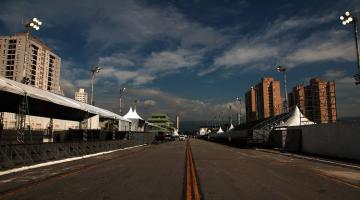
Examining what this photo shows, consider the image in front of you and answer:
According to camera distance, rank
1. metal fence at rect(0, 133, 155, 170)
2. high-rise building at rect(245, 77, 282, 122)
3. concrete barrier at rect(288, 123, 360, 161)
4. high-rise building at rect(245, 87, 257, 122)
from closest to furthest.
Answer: metal fence at rect(0, 133, 155, 170) → concrete barrier at rect(288, 123, 360, 161) → high-rise building at rect(245, 77, 282, 122) → high-rise building at rect(245, 87, 257, 122)

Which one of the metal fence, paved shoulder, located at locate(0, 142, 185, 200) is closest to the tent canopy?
the metal fence

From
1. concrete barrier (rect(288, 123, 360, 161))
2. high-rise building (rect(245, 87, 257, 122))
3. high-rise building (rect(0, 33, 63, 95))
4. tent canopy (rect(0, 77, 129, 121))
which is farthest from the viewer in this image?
high-rise building (rect(0, 33, 63, 95))

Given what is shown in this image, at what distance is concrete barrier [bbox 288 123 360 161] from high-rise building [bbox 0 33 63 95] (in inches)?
4954

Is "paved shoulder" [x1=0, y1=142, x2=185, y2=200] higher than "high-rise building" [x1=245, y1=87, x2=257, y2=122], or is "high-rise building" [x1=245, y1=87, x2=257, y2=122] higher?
"high-rise building" [x1=245, y1=87, x2=257, y2=122]

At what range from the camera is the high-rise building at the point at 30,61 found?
471 ft

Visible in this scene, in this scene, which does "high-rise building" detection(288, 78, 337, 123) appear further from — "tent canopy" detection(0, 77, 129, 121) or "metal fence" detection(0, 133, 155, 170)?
"tent canopy" detection(0, 77, 129, 121)

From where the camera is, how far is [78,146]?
24875 mm

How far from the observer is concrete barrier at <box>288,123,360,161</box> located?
2003 centimetres

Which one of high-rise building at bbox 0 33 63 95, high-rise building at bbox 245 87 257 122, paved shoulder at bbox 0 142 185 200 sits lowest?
paved shoulder at bbox 0 142 185 200

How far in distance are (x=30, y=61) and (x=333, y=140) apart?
147 m

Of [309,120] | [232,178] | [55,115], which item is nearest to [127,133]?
[55,115]

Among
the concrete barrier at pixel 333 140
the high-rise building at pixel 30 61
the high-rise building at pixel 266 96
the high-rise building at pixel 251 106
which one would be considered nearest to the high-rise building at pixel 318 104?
the concrete barrier at pixel 333 140

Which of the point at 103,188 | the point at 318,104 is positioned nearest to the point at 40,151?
the point at 103,188

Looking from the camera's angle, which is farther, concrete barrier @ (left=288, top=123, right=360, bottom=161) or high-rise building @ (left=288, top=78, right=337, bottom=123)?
high-rise building @ (left=288, top=78, right=337, bottom=123)
